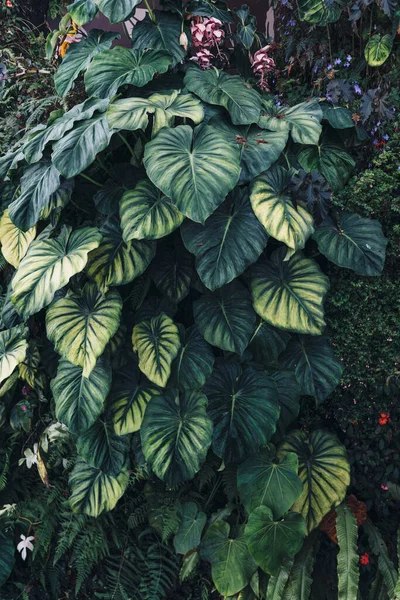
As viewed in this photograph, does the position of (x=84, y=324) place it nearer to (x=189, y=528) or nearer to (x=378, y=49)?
(x=189, y=528)

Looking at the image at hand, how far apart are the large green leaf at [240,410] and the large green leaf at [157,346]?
213 millimetres

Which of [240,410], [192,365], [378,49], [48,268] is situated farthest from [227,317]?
[378,49]

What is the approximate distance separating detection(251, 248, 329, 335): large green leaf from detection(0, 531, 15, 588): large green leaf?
1.66m

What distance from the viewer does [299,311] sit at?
2365mm

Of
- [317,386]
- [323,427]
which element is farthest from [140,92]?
[323,427]

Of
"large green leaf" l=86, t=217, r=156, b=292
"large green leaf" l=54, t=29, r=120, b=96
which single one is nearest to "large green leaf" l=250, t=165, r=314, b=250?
"large green leaf" l=86, t=217, r=156, b=292

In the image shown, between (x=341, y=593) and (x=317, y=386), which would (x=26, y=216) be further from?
(x=341, y=593)

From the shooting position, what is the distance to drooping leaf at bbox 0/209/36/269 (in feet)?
9.11

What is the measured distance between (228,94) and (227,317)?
940mm

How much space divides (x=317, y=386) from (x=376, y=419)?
36 centimetres

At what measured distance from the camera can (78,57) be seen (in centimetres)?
282

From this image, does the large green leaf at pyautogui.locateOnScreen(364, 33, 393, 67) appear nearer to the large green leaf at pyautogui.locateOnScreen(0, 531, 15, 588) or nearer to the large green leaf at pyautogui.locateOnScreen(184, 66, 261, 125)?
the large green leaf at pyautogui.locateOnScreen(184, 66, 261, 125)

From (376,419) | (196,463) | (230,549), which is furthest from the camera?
(376,419)

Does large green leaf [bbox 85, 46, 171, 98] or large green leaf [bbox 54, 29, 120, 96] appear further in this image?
large green leaf [bbox 54, 29, 120, 96]
